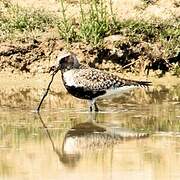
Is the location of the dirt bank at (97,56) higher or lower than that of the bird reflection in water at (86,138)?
higher

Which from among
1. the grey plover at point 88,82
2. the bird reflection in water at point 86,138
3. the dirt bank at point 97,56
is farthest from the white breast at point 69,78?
the dirt bank at point 97,56

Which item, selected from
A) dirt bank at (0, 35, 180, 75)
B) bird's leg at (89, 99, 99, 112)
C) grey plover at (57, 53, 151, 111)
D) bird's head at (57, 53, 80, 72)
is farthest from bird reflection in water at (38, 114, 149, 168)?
dirt bank at (0, 35, 180, 75)

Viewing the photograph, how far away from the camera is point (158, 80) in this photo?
13203 mm

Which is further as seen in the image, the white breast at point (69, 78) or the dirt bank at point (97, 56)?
the dirt bank at point (97, 56)

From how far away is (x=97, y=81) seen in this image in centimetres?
1039

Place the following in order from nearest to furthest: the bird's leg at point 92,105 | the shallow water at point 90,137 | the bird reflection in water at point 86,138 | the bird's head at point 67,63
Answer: the shallow water at point 90,137
the bird reflection in water at point 86,138
the bird's leg at point 92,105
the bird's head at point 67,63

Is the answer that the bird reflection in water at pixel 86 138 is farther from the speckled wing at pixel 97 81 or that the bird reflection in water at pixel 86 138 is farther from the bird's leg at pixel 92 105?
the speckled wing at pixel 97 81

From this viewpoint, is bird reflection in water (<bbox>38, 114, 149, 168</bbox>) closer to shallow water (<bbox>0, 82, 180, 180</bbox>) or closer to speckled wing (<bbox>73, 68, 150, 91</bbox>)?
shallow water (<bbox>0, 82, 180, 180</bbox>)

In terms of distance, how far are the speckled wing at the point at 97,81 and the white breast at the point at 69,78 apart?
36mm

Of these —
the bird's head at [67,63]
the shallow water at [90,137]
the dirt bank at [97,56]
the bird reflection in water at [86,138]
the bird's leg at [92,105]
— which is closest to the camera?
the shallow water at [90,137]

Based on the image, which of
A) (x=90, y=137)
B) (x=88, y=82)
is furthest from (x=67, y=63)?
(x=90, y=137)

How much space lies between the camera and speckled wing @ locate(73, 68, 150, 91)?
10312 millimetres

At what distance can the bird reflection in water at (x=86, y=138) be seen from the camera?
25.7 feet

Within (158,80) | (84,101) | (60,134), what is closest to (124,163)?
(60,134)
